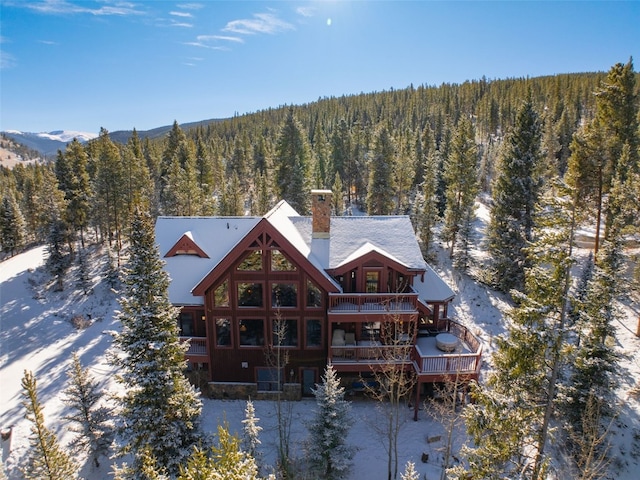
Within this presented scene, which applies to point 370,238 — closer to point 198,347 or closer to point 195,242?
point 195,242

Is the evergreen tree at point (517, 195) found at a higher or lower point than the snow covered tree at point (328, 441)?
higher

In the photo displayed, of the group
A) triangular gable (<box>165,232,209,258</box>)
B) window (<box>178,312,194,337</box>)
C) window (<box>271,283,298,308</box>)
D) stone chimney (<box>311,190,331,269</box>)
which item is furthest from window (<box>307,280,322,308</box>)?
window (<box>178,312,194,337</box>)

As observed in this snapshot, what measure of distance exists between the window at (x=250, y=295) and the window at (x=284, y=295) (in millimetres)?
791

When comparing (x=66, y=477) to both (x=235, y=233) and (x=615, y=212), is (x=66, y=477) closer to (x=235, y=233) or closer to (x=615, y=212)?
(x=235, y=233)

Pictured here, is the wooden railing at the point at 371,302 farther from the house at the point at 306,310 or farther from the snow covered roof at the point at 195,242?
the snow covered roof at the point at 195,242

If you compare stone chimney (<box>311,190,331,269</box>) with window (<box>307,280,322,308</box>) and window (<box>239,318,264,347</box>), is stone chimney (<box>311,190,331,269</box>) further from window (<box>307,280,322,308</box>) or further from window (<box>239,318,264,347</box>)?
window (<box>239,318,264,347</box>)

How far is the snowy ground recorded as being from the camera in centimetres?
1822

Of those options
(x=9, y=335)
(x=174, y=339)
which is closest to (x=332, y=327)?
(x=174, y=339)

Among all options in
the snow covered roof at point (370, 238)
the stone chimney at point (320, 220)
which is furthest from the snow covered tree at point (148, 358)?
the stone chimney at point (320, 220)

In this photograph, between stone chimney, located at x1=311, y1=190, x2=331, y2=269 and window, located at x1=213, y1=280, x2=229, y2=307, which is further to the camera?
stone chimney, located at x1=311, y1=190, x2=331, y2=269

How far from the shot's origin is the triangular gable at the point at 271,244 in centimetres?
2020

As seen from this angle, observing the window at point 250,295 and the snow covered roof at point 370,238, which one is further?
the snow covered roof at point 370,238

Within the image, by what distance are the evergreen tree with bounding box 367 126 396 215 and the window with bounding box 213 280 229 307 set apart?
93.4 ft

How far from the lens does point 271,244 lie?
2050 cm
